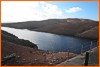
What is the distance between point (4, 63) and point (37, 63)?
2.59m

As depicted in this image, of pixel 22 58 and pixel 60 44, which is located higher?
pixel 60 44

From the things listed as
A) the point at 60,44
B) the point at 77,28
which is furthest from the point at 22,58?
the point at 77,28

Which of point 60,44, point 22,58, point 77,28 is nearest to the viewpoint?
point 22,58

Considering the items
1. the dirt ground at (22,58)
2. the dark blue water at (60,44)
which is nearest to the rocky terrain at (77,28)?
the dark blue water at (60,44)

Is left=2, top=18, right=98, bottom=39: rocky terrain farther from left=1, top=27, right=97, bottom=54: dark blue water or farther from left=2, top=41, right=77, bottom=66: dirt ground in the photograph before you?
left=2, top=41, right=77, bottom=66: dirt ground

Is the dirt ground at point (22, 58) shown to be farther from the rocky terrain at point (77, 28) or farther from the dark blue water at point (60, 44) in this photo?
the rocky terrain at point (77, 28)

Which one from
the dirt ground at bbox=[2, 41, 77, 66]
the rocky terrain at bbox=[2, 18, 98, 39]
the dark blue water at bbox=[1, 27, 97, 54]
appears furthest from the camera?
the rocky terrain at bbox=[2, 18, 98, 39]

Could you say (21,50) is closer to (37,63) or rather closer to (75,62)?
(37,63)

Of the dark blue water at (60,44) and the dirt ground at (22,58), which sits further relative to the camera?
the dark blue water at (60,44)

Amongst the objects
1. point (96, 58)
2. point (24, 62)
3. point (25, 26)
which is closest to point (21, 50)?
point (24, 62)

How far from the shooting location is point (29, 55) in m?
20.1

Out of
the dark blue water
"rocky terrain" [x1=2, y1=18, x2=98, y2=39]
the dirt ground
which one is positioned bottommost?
the dirt ground

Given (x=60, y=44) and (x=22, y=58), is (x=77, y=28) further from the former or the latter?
(x=22, y=58)

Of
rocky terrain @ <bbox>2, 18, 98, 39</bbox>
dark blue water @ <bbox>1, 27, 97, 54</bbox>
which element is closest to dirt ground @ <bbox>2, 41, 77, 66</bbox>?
dark blue water @ <bbox>1, 27, 97, 54</bbox>
